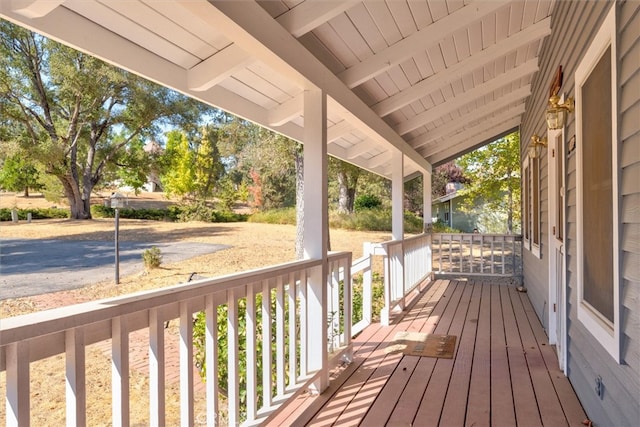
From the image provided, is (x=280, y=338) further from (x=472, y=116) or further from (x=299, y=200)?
(x=299, y=200)

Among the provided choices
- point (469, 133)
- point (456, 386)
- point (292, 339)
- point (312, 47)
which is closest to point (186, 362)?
point (292, 339)

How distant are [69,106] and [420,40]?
9.35 meters

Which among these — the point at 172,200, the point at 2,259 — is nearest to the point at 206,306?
the point at 2,259

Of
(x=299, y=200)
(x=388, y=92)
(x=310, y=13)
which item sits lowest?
(x=299, y=200)

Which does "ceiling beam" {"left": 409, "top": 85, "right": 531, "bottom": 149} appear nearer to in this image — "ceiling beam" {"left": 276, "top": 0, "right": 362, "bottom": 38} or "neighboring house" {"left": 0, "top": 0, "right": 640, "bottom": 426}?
"neighboring house" {"left": 0, "top": 0, "right": 640, "bottom": 426}

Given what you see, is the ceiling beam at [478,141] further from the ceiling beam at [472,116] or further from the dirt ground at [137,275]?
the dirt ground at [137,275]

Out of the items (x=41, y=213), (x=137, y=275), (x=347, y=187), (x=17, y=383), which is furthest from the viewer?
(x=347, y=187)

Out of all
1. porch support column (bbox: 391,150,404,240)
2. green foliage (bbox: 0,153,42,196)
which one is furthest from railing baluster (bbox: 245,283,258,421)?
green foliage (bbox: 0,153,42,196)

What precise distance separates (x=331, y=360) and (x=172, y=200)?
1510cm

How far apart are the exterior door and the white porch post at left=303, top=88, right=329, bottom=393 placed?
1785mm

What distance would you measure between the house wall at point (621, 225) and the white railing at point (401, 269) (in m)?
Result: 1.89

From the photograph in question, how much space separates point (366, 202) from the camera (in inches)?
772

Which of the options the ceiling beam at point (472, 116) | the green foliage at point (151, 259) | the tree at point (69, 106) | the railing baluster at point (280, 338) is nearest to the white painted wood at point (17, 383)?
the railing baluster at point (280, 338)

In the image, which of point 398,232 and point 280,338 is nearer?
point 280,338
